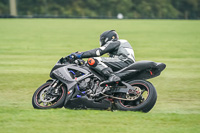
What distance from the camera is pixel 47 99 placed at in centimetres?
770

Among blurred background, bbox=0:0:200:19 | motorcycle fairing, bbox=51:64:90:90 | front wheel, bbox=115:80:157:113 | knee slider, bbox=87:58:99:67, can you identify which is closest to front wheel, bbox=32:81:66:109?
motorcycle fairing, bbox=51:64:90:90

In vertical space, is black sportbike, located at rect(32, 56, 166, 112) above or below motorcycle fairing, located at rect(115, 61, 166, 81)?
below

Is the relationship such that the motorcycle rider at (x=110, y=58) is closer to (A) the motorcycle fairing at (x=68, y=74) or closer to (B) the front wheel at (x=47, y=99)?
(A) the motorcycle fairing at (x=68, y=74)

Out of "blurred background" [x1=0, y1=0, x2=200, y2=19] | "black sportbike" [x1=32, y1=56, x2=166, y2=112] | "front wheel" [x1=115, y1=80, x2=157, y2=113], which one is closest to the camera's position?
"front wheel" [x1=115, y1=80, x2=157, y2=113]

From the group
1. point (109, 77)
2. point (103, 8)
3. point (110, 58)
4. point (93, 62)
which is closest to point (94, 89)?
point (109, 77)

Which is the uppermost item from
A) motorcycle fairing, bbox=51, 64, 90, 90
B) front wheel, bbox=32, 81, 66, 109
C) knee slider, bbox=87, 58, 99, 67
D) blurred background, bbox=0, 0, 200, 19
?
knee slider, bbox=87, 58, 99, 67

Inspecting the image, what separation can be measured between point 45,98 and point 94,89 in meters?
0.89

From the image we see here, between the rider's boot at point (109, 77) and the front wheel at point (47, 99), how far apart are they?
765mm

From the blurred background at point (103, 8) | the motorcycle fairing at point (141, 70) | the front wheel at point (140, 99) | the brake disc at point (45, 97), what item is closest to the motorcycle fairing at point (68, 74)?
the brake disc at point (45, 97)

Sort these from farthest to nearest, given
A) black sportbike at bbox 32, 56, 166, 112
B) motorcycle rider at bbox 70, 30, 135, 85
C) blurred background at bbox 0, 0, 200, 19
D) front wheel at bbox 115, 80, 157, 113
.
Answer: blurred background at bbox 0, 0, 200, 19
motorcycle rider at bbox 70, 30, 135, 85
black sportbike at bbox 32, 56, 166, 112
front wheel at bbox 115, 80, 157, 113

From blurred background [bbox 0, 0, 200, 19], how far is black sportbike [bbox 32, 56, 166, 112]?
68393 mm

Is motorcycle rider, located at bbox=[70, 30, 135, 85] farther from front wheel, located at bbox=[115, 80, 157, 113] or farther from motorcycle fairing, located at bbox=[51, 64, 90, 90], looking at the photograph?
front wheel, located at bbox=[115, 80, 157, 113]

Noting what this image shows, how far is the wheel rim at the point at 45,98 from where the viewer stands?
7.66 metres

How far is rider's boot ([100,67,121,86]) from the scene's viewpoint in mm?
7398
